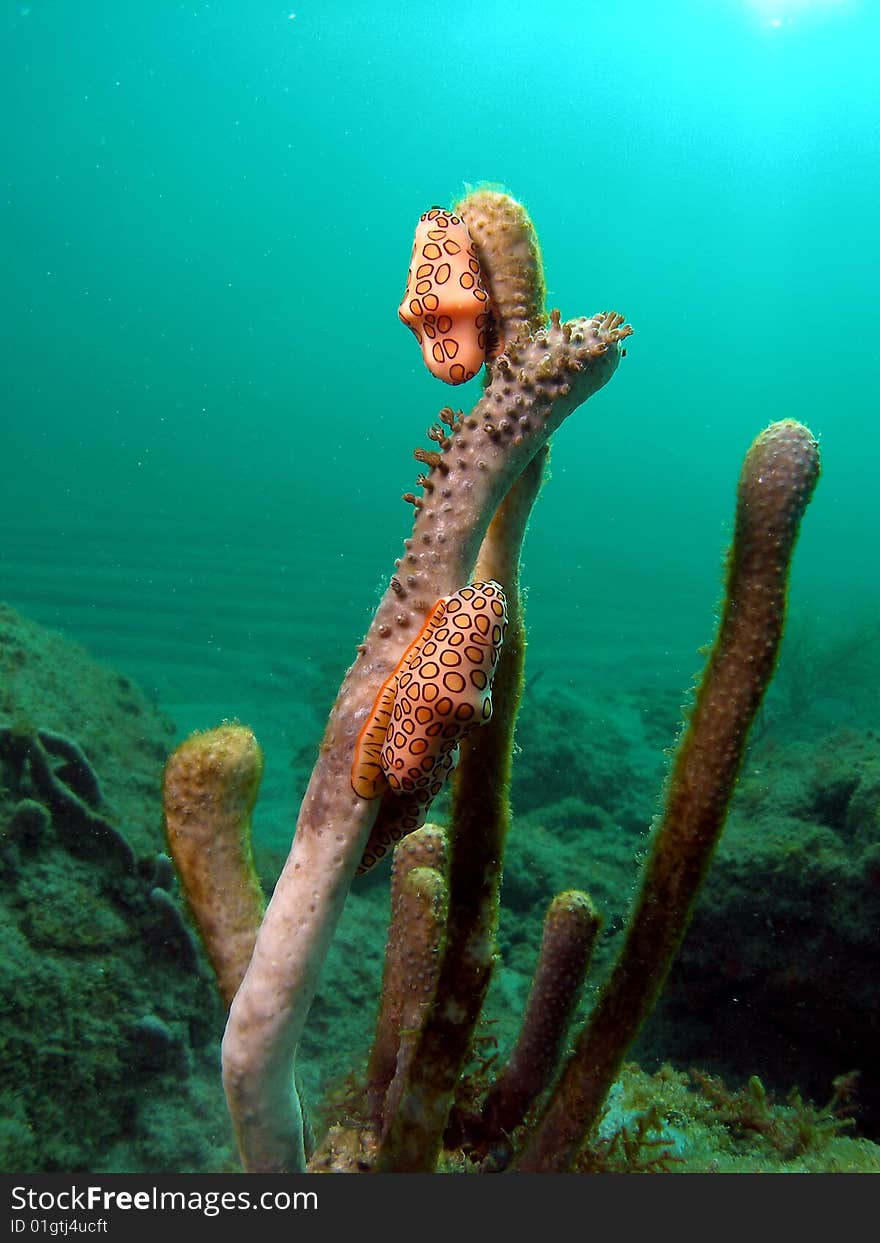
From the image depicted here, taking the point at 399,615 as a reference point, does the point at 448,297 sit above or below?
above

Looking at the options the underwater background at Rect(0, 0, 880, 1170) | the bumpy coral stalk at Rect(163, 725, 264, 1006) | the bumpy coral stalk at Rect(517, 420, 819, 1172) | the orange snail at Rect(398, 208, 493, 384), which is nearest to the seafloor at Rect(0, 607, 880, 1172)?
the underwater background at Rect(0, 0, 880, 1170)

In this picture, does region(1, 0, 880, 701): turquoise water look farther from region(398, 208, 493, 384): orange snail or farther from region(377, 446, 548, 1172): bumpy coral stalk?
region(398, 208, 493, 384): orange snail

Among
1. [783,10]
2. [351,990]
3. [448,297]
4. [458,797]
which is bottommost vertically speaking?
[351,990]

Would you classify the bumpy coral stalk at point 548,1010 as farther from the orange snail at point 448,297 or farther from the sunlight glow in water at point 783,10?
the sunlight glow in water at point 783,10

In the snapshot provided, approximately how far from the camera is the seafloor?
3131 millimetres

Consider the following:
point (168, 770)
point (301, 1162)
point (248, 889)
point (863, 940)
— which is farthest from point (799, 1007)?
point (168, 770)

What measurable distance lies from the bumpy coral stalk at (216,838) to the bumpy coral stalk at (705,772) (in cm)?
113

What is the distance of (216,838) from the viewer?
1.93 m

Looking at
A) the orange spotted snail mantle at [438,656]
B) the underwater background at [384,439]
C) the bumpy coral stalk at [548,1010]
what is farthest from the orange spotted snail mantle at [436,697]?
the underwater background at [384,439]

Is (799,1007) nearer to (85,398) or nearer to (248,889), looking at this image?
(248,889)

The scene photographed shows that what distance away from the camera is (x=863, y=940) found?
387cm

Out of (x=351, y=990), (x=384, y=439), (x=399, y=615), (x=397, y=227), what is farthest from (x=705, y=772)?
(x=397, y=227)

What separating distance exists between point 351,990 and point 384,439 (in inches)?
4248

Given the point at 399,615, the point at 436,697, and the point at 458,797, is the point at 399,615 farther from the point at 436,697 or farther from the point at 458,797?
the point at 458,797
